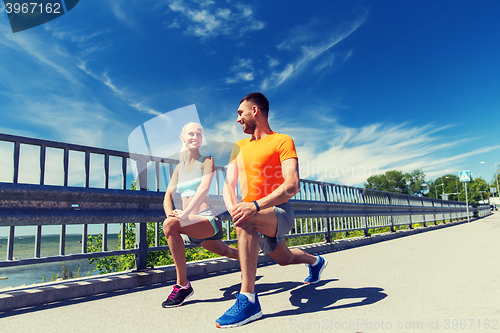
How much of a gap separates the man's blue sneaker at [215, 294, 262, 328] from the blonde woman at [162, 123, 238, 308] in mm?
786

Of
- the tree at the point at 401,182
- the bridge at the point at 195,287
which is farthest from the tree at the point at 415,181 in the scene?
the bridge at the point at 195,287

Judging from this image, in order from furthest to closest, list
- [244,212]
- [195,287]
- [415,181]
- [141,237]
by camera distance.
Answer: [415,181] → [141,237] → [195,287] → [244,212]

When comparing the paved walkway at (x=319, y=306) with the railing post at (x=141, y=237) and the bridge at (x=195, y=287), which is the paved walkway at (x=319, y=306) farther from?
the railing post at (x=141, y=237)

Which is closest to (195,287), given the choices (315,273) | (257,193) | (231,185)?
(315,273)

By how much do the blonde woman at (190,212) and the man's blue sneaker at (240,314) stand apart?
786mm

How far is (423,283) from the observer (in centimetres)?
355

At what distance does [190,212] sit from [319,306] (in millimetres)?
1392

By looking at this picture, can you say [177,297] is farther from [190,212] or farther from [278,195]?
[278,195]

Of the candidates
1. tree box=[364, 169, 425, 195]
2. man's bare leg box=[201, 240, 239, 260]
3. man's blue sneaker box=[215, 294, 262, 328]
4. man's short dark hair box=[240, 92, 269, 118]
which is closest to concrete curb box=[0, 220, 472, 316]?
Answer: man's bare leg box=[201, 240, 239, 260]

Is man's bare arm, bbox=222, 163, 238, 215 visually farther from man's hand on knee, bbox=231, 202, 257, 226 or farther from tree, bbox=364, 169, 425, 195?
tree, bbox=364, 169, 425, 195

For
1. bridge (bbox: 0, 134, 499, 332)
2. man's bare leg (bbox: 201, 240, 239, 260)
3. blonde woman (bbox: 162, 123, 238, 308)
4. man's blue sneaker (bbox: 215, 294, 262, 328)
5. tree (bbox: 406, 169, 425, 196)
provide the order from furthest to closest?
tree (bbox: 406, 169, 425, 196), man's bare leg (bbox: 201, 240, 239, 260), blonde woman (bbox: 162, 123, 238, 308), bridge (bbox: 0, 134, 499, 332), man's blue sneaker (bbox: 215, 294, 262, 328)

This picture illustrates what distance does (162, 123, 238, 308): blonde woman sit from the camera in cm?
312

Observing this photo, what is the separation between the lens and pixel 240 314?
235 centimetres

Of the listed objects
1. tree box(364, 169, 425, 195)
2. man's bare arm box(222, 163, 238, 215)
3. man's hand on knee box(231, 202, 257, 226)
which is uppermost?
tree box(364, 169, 425, 195)
